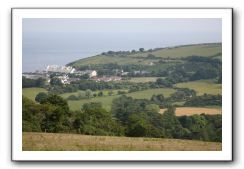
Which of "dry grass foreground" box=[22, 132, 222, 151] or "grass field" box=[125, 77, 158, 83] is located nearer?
"dry grass foreground" box=[22, 132, 222, 151]

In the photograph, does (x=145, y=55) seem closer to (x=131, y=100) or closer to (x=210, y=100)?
(x=131, y=100)

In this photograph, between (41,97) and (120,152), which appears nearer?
(120,152)

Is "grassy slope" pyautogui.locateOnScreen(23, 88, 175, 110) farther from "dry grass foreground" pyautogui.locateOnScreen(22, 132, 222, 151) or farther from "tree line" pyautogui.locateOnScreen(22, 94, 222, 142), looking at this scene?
"dry grass foreground" pyautogui.locateOnScreen(22, 132, 222, 151)

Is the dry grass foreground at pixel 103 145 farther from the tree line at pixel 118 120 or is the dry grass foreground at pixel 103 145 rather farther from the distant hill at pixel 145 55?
the distant hill at pixel 145 55

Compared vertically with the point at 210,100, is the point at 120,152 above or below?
below

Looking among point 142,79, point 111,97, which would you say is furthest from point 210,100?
point 111,97

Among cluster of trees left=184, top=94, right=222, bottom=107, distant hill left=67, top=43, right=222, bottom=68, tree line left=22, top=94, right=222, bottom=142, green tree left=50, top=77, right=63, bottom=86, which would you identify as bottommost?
tree line left=22, top=94, right=222, bottom=142

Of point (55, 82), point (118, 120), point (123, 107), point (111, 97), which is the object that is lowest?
point (118, 120)

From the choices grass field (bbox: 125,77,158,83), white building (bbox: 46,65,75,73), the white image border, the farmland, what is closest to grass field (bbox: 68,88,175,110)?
the farmland

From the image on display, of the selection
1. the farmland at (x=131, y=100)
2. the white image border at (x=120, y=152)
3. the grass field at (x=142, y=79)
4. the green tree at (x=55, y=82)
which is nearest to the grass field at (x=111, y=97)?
the farmland at (x=131, y=100)
